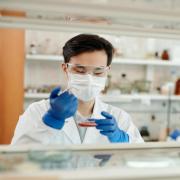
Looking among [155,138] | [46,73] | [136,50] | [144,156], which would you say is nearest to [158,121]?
[155,138]

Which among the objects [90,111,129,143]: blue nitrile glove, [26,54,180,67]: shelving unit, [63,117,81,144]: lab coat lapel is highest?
[26,54,180,67]: shelving unit

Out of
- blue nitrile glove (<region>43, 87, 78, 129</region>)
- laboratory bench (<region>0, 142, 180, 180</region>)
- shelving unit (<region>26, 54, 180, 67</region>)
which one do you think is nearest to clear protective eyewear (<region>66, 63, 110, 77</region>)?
blue nitrile glove (<region>43, 87, 78, 129</region>)

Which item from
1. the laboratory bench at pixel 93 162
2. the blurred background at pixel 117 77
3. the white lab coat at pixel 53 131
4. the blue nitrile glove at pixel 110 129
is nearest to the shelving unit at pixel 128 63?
the blurred background at pixel 117 77

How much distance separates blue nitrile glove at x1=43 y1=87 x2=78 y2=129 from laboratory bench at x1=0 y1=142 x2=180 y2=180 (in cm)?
29

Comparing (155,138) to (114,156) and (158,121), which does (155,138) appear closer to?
(158,121)

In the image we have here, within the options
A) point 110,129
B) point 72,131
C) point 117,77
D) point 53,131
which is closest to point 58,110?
point 53,131

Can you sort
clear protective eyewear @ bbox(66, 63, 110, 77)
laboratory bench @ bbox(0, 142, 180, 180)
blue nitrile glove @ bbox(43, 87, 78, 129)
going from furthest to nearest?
clear protective eyewear @ bbox(66, 63, 110, 77) → blue nitrile glove @ bbox(43, 87, 78, 129) → laboratory bench @ bbox(0, 142, 180, 180)

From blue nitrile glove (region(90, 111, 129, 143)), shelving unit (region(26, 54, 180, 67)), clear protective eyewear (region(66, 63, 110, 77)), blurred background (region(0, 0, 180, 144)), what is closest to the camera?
blue nitrile glove (region(90, 111, 129, 143))

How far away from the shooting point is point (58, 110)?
977mm

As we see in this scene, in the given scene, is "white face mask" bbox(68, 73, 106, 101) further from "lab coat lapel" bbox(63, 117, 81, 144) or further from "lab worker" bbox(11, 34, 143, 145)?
"lab coat lapel" bbox(63, 117, 81, 144)

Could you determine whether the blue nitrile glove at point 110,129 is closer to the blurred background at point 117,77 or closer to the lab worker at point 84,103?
the lab worker at point 84,103

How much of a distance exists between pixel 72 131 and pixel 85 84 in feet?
0.76

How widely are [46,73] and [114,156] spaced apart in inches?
89.0

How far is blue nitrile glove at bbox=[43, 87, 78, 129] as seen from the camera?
3.21ft
